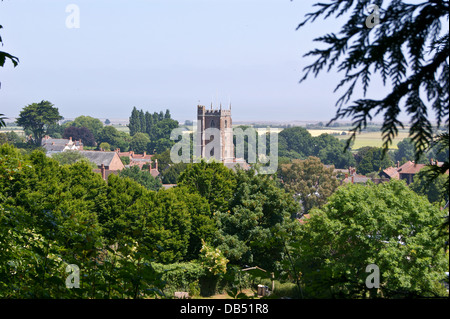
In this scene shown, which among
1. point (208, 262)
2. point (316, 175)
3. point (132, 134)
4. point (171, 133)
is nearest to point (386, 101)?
point (208, 262)

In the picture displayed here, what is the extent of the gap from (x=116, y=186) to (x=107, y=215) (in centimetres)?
188

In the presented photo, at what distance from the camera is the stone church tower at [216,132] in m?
120

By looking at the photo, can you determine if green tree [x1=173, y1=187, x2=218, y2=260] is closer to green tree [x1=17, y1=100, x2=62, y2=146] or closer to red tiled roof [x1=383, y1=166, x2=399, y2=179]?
red tiled roof [x1=383, y1=166, x2=399, y2=179]

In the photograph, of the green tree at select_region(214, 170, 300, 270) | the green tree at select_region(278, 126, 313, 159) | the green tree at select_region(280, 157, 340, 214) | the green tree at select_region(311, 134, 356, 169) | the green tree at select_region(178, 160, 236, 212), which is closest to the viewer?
the green tree at select_region(214, 170, 300, 270)

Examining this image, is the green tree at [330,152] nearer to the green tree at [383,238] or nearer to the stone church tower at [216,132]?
the stone church tower at [216,132]

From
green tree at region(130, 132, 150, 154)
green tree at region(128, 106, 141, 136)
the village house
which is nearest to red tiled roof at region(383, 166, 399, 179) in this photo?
the village house

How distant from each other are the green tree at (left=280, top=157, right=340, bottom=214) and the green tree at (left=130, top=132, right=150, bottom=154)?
82057mm

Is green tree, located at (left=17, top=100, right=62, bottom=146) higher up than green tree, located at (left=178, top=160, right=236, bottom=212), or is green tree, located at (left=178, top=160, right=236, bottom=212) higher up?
green tree, located at (left=17, top=100, right=62, bottom=146)

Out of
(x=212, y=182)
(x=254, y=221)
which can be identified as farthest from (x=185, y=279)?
(x=212, y=182)

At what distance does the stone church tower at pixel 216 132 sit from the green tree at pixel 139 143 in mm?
28630

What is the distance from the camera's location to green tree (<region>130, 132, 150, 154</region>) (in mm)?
147125

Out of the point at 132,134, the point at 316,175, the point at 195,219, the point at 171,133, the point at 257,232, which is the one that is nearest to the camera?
the point at 257,232
